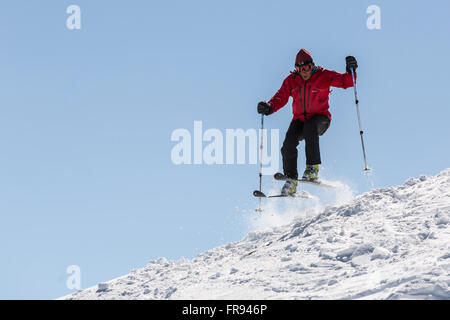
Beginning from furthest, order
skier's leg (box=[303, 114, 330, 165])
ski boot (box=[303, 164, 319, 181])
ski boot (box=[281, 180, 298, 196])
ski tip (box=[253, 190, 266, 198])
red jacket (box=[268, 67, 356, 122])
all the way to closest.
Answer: ski tip (box=[253, 190, 266, 198])
ski boot (box=[281, 180, 298, 196])
ski boot (box=[303, 164, 319, 181])
red jacket (box=[268, 67, 356, 122])
skier's leg (box=[303, 114, 330, 165])

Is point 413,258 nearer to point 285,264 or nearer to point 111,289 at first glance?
point 285,264

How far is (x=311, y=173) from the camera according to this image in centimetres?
1324

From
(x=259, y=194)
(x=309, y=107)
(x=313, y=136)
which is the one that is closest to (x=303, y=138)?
(x=313, y=136)

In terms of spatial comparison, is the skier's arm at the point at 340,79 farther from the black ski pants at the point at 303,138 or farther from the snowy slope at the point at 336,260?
the snowy slope at the point at 336,260

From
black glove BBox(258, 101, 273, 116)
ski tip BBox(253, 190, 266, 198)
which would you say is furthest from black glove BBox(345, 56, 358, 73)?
ski tip BBox(253, 190, 266, 198)

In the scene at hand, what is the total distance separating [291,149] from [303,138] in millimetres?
356

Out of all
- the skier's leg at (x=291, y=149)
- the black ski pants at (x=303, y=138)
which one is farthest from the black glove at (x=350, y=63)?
the skier's leg at (x=291, y=149)

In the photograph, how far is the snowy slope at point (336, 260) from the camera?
1030 cm

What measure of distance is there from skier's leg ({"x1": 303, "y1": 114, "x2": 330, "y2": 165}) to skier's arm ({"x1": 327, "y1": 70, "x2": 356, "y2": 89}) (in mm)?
743

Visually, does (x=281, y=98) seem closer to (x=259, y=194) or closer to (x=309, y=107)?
(x=309, y=107)

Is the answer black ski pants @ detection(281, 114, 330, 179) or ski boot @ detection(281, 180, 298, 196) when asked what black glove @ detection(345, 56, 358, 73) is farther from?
ski boot @ detection(281, 180, 298, 196)

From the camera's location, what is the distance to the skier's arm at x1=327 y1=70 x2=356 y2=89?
43.1 feet
